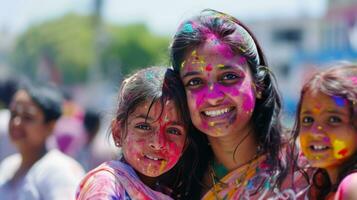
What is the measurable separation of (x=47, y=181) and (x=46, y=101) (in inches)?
22.8

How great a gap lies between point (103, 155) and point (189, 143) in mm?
4447

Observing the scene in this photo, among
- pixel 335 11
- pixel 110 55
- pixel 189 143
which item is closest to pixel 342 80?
pixel 189 143

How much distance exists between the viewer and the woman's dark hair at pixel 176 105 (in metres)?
2.43

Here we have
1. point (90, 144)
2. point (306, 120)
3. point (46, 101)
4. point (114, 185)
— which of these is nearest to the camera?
point (114, 185)

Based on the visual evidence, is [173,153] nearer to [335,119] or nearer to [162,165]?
[162,165]

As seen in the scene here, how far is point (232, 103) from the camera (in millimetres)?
2467

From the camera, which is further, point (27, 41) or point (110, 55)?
point (110, 55)

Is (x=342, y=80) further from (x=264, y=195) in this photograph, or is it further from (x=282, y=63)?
(x=282, y=63)

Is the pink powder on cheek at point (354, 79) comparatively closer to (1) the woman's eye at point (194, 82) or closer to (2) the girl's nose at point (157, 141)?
(1) the woman's eye at point (194, 82)

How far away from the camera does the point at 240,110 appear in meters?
2.49

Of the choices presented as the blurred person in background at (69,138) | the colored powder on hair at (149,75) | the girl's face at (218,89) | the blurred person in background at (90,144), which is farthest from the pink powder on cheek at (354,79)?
the blurred person in background at (90,144)

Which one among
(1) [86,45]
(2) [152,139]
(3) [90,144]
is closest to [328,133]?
(2) [152,139]

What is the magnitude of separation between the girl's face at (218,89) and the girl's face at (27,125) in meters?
1.40

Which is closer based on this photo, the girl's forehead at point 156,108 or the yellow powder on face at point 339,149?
the girl's forehead at point 156,108
